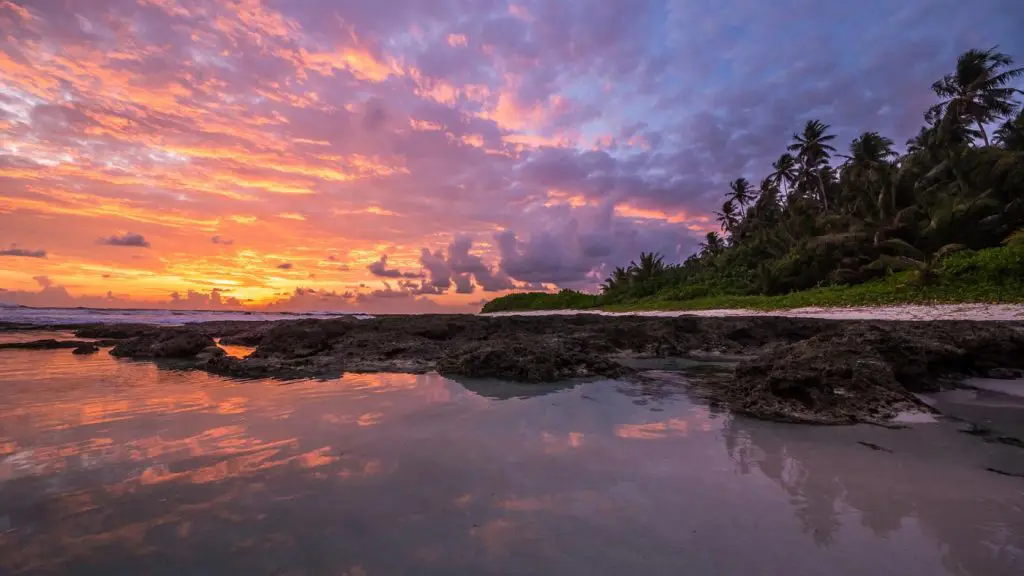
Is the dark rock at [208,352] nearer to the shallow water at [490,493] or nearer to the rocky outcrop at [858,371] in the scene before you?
the shallow water at [490,493]

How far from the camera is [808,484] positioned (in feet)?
9.98

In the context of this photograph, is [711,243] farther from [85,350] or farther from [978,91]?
[85,350]

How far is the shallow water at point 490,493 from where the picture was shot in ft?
7.16

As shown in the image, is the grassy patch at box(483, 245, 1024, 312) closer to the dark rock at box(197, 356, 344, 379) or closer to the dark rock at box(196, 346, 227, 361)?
the dark rock at box(197, 356, 344, 379)

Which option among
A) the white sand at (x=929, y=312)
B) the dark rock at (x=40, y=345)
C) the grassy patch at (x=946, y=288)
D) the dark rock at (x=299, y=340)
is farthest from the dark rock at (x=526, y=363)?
the grassy patch at (x=946, y=288)

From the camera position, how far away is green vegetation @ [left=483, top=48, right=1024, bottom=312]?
18.9 m

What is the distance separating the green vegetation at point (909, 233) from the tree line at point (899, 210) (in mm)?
65

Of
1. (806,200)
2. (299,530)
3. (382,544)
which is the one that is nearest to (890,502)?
(382,544)

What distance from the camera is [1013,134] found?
27.7 meters

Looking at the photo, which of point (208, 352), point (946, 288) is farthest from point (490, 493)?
point (946, 288)

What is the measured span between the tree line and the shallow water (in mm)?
21010

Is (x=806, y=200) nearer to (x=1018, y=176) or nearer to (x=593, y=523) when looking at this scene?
(x=1018, y=176)

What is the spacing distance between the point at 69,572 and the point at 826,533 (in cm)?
358

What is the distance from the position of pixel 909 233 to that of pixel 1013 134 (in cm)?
1044
